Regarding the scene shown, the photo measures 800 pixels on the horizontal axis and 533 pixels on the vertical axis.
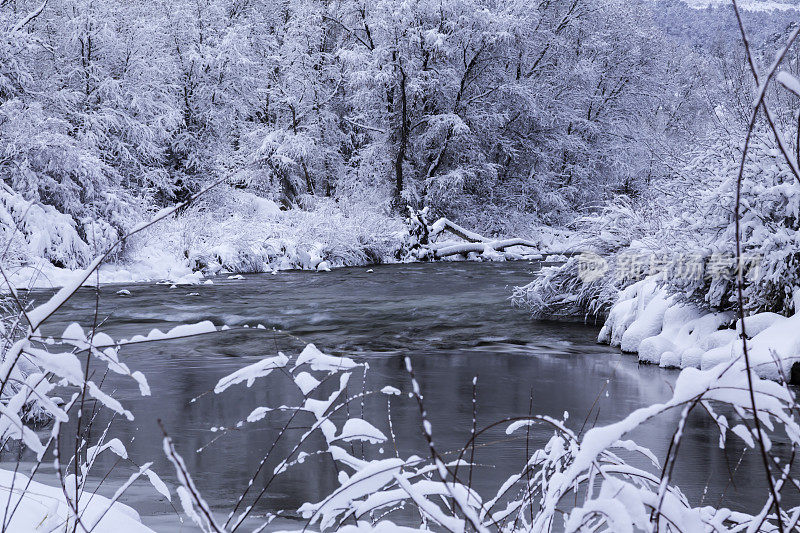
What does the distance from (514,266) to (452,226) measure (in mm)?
3993

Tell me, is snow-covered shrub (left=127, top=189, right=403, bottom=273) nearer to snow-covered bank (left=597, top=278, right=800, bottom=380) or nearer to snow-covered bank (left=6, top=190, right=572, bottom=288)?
snow-covered bank (left=6, top=190, right=572, bottom=288)

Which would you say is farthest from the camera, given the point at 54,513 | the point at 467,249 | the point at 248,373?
the point at 467,249

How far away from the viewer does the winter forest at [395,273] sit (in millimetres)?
1655

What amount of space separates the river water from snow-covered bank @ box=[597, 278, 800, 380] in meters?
0.26

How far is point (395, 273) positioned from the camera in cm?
1722

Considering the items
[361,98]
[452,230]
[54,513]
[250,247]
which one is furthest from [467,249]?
[54,513]

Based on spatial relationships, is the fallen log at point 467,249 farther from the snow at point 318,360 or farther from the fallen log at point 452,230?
the snow at point 318,360

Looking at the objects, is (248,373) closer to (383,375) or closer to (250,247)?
(383,375)

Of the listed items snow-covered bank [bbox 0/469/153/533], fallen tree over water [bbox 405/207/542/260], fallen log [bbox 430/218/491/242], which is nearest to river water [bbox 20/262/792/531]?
snow-covered bank [bbox 0/469/153/533]

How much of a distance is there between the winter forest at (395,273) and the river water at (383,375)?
1.8 inches

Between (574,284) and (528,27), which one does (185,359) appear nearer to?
(574,284)

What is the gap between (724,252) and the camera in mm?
7324

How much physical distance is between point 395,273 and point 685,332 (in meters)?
9.65

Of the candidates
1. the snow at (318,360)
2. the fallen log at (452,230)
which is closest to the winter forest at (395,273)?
the snow at (318,360)
